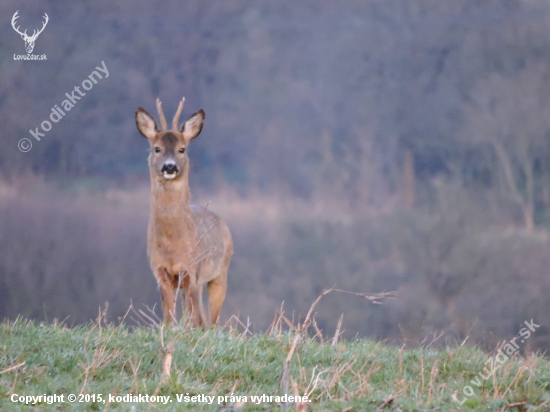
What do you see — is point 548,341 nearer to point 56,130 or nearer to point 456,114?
point 456,114

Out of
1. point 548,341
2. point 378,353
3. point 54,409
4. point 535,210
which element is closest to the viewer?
point 54,409

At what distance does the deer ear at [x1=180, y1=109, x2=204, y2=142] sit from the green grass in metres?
3.26

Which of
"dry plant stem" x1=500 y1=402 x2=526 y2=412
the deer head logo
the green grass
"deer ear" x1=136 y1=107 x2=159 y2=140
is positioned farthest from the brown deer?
the deer head logo

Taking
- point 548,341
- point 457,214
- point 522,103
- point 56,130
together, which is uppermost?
point 522,103

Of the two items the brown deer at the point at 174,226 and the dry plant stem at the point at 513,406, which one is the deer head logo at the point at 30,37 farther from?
the dry plant stem at the point at 513,406

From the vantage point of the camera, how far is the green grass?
15.4ft

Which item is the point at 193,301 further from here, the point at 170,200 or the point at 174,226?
the point at 170,200

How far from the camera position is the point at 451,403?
15.4 feet

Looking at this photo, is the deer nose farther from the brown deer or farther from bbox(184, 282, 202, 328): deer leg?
bbox(184, 282, 202, 328): deer leg

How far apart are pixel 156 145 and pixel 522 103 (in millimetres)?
12614

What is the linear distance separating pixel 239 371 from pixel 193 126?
4.45 meters

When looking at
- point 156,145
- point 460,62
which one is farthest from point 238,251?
point 156,145

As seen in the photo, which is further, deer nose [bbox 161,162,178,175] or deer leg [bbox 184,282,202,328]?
deer nose [bbox 161,162,178,175]

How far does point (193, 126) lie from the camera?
940 centimetres
